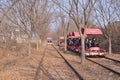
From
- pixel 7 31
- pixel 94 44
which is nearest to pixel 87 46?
pixel 94 44

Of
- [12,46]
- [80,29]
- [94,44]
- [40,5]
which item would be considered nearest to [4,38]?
[12,46]

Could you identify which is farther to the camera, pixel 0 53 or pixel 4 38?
pixel 4 38

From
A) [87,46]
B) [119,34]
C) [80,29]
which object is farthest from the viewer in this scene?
[119,34]

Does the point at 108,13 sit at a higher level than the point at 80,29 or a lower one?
higher

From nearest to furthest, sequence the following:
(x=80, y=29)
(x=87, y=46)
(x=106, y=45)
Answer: (x=80, y=29) → (x=87, y=46) → (x=106, y=45)

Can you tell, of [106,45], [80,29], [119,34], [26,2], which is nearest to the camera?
[80,29]

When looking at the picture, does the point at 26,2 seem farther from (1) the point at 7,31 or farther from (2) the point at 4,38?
(1) the point at 7,31

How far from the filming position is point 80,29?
21.6m

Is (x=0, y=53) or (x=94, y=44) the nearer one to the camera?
(x=0, y=53)

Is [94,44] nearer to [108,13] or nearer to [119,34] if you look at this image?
[108,13]

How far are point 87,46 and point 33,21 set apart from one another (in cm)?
651

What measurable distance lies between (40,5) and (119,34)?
11.9 meters

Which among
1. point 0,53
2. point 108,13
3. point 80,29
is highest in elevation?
point 108,13

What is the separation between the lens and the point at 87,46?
31.9 m
